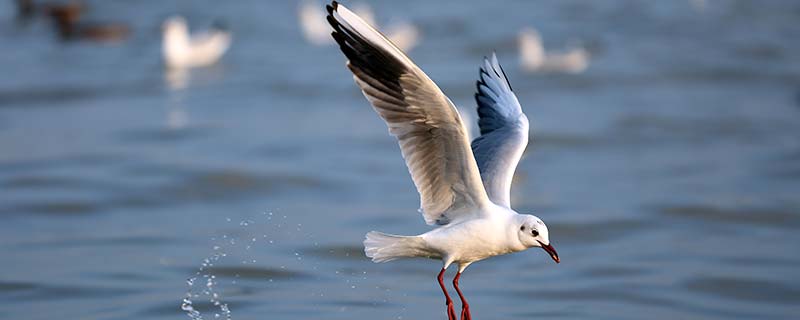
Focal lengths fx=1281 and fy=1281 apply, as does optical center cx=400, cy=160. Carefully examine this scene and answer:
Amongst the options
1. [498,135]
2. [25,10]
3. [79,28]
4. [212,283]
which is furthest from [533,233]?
[25,10]

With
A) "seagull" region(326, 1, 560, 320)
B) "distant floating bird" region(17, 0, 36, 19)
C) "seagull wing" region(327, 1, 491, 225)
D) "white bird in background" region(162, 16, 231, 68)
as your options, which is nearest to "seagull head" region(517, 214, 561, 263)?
"seagull" region(326, 1, 560, 320)

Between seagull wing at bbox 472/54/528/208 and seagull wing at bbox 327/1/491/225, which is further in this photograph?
seagull wing at bbox 472/54/528/208

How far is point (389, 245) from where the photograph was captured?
570cm

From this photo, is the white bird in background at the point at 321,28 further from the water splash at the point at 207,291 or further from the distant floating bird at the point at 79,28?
the water splash at the point at 207,291

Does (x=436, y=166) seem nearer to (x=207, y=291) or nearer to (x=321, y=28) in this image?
(x=207, y=291)

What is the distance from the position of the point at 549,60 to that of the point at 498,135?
30.9 feet

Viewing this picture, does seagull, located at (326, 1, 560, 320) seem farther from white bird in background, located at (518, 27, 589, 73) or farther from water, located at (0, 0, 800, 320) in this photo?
white bird in background, located at (518, 27, 589, 73)

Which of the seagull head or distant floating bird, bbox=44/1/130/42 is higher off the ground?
distant floating bird, bbox=44/1/130/42

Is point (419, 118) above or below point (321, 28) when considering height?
below

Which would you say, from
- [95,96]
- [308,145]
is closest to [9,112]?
[95,96]

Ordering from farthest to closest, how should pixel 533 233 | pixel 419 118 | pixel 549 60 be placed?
pixel 549 60 < pixel 533 233 < pixel 419 118

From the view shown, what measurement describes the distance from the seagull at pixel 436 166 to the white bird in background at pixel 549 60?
960 centimetres

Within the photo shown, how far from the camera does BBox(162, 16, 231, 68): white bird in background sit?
1568 cm

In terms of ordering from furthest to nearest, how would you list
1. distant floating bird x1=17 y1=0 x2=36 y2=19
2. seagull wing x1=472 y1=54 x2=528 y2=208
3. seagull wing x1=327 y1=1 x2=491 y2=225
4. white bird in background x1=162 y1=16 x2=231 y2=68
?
distant floating bird x1=17 y1=0 x2=36 y2=19
white bird in background x1=162 y1=16 x2=231 y2=68
seagull wing x1=472 y1=54 x2=528 y2=208
seagull wing x1=327 y1=1 x2=491 y2=225
